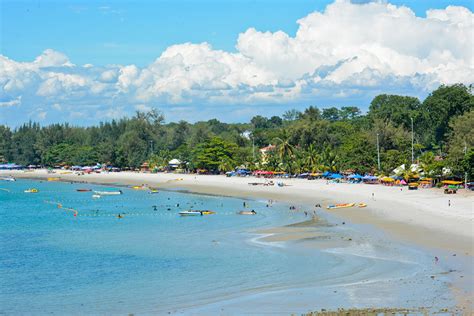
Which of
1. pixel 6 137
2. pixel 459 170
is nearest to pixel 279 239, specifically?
pixel 459 170

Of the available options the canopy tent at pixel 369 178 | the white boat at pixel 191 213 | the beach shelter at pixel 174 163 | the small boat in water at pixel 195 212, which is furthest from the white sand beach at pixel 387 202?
the beach shelter at pixel 174 163

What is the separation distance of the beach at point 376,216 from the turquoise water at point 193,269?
2.88ft

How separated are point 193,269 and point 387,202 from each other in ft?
103

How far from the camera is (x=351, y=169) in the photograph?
92312 mm

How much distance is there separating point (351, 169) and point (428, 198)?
30044 mm

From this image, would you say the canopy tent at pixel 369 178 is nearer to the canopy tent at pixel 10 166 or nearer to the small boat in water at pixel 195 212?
the small boat in water at pixel 195 212

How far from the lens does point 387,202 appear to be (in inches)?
2485

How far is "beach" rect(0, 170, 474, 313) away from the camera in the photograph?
3164cm

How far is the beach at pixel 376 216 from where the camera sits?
104 ft

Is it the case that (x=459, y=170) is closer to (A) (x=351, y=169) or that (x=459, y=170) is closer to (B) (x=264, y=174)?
(A) (x=351, y=169)

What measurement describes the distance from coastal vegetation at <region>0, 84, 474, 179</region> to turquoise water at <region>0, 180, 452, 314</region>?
3132cm

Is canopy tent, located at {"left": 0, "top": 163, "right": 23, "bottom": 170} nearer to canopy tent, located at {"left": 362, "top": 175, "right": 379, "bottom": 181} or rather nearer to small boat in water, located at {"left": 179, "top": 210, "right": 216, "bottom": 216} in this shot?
canopy tent, located at {"left": 362, "top": 175, "right": 379, "bottom": 181}

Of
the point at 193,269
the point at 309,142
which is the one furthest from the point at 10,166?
the point at 193,269

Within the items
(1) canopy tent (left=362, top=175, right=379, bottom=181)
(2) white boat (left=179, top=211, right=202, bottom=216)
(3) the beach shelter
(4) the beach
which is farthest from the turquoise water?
(3) the beach shelter
